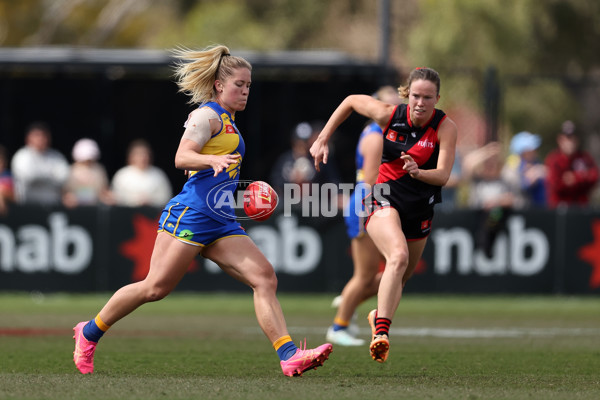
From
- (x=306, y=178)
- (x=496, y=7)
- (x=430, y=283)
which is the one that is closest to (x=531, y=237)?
(x=430, y=283)

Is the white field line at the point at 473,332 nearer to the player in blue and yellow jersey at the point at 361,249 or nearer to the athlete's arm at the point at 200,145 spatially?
the player in blue and yellow jersey at the point at 361,249

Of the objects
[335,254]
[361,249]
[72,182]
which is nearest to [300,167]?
[335,254]

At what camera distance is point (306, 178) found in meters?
17.0

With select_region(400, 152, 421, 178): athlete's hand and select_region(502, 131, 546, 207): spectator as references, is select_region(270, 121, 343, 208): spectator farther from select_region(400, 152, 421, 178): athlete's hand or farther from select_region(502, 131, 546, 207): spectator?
select_region(400, 152, 421, 178): athlete's hand

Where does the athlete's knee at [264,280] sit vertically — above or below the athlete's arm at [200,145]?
below

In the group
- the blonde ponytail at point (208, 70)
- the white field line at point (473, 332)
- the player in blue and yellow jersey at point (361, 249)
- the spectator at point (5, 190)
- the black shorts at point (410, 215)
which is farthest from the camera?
the spectator at point (5, 190)

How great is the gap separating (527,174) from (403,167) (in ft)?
31.7

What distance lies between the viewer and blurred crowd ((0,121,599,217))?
16823 mm

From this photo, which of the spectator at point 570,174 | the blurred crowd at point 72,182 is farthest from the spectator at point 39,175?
the spectator at point 570,174

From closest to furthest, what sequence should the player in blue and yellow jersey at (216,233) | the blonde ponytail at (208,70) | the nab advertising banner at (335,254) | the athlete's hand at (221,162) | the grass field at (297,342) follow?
the grass field at (297,342)
the athlete's hand at (221,162)
the player in blue and yellow jersey at (216,233)
the blonde ponytail at (208,70)
the nab advertising banner at (335,254)

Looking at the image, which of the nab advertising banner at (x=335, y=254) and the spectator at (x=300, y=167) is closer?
the nab advertising banner at (x=335, y=254)

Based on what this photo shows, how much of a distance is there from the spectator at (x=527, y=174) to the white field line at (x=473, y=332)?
527 cm

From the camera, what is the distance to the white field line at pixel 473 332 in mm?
11750

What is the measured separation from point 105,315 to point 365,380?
187 cm
